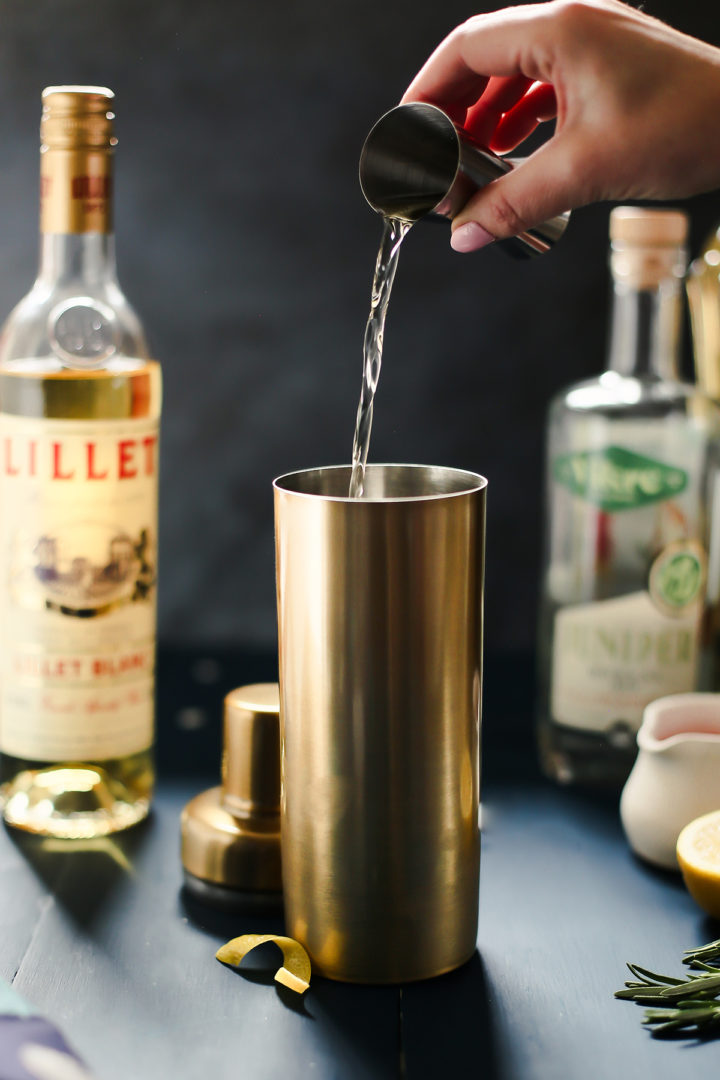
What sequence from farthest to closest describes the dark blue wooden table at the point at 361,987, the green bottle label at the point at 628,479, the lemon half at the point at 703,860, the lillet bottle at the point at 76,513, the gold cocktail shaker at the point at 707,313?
1. the gold cocktail shaker at the point at 707,313
2. the green bottle label at the point at 628,479
3. the lillet bottle at the point at 76,513
4. the lemon half at the point at 703,860
5. the dark blue wooden table at the point at 361,987

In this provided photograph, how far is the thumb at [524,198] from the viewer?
0.66 metres

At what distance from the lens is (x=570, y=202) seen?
668 mm

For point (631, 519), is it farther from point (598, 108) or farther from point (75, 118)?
point (75, 118)

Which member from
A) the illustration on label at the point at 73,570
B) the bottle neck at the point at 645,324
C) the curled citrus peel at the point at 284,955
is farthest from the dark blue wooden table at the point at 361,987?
the bottle neck at the point at 645,324

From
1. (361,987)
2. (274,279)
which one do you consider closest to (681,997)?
(361,987)

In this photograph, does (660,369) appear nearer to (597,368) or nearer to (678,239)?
(678,239)

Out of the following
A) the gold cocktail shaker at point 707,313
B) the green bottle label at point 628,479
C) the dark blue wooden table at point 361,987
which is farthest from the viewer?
the gold cocktail shaker at point 707,313

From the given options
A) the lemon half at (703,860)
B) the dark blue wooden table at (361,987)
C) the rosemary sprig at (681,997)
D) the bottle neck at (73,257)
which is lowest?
the dark blue wooden table at (361,987)

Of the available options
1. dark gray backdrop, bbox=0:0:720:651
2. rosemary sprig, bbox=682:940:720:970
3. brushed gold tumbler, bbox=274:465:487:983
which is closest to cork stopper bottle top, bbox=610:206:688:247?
dark gray backdrop, bbox=0:0:720:651

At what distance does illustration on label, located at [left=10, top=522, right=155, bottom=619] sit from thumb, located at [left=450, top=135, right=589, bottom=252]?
31 centimetres

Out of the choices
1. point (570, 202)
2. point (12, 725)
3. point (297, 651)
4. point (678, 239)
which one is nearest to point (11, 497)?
point (12, 725)

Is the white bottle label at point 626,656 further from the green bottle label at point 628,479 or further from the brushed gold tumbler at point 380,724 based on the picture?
the brushed gold tumbler at point 380,724

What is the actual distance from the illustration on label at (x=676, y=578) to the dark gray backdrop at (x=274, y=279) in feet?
0.95

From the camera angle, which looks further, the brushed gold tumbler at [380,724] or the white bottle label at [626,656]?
the white bottle label at [626,656]
